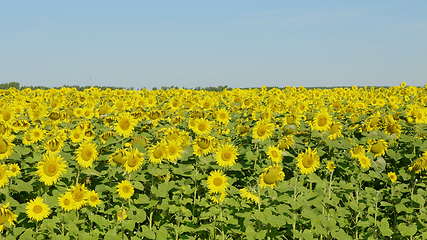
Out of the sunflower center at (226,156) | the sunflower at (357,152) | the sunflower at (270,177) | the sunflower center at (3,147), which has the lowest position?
the sunflower at (270,177)

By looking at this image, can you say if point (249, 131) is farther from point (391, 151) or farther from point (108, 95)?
point (108, 95)

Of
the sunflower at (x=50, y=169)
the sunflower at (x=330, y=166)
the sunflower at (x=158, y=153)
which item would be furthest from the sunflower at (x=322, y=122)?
the sunflower at (x=50, y=169)

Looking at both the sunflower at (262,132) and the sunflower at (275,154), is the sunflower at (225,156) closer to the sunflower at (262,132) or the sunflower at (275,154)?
the sunflower at (275,154)

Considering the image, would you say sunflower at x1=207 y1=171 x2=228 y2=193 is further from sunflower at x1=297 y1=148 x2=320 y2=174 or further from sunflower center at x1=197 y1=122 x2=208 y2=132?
sunflower center at x1=197 y1=122 x2=208 y2=132

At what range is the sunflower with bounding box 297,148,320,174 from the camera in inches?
257

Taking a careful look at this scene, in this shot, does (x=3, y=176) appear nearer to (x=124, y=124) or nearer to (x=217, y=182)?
(x=124, y=124)

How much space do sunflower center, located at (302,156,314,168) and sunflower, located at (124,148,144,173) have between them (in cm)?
215

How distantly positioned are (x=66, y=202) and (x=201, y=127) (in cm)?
265

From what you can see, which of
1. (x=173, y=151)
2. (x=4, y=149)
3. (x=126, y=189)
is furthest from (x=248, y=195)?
(x=4, y=149)

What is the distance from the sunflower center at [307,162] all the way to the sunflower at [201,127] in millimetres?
1807

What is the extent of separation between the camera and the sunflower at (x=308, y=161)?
654 cm

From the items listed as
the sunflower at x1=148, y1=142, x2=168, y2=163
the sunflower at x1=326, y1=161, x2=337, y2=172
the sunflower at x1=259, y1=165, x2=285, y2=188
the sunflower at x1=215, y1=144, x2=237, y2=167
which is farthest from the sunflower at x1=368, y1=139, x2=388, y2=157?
the sunflower at x1=148, y1=142, x2=168, y2=163

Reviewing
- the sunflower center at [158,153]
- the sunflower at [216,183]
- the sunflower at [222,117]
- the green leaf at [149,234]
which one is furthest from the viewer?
the sunflower at [222,117]

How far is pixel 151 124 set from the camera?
8.56 metres
